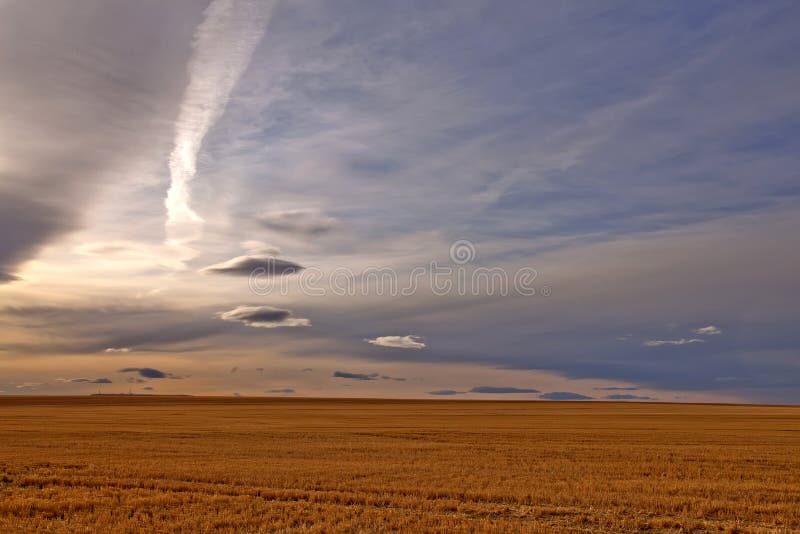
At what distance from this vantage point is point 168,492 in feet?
79.7

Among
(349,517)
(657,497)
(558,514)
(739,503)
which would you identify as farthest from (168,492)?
(739,503)

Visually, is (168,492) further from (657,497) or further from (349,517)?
(657,497)

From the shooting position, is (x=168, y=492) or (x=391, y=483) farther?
(x=391, y=483)

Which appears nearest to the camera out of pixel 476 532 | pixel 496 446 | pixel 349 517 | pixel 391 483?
pixel 476 532

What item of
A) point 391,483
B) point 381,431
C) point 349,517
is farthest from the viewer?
point 381,431

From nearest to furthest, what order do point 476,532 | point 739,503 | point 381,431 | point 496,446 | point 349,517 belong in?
point 476,532 → point 349,517 → point 739,503 → point 496,446 → point 381,431

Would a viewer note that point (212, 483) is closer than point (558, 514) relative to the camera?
No

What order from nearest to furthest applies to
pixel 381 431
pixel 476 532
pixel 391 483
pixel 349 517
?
pixel 476 532 → pixel 349 517 → pixel 391 483 → pixel 381 431

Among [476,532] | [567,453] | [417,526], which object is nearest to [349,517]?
[417,526]

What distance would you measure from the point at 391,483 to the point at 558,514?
26.0 ft

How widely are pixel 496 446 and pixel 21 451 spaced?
29.8 m

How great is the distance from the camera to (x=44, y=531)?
1859 cm

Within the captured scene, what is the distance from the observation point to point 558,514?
21234mm

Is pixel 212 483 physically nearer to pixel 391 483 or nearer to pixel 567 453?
pixel 391 483
